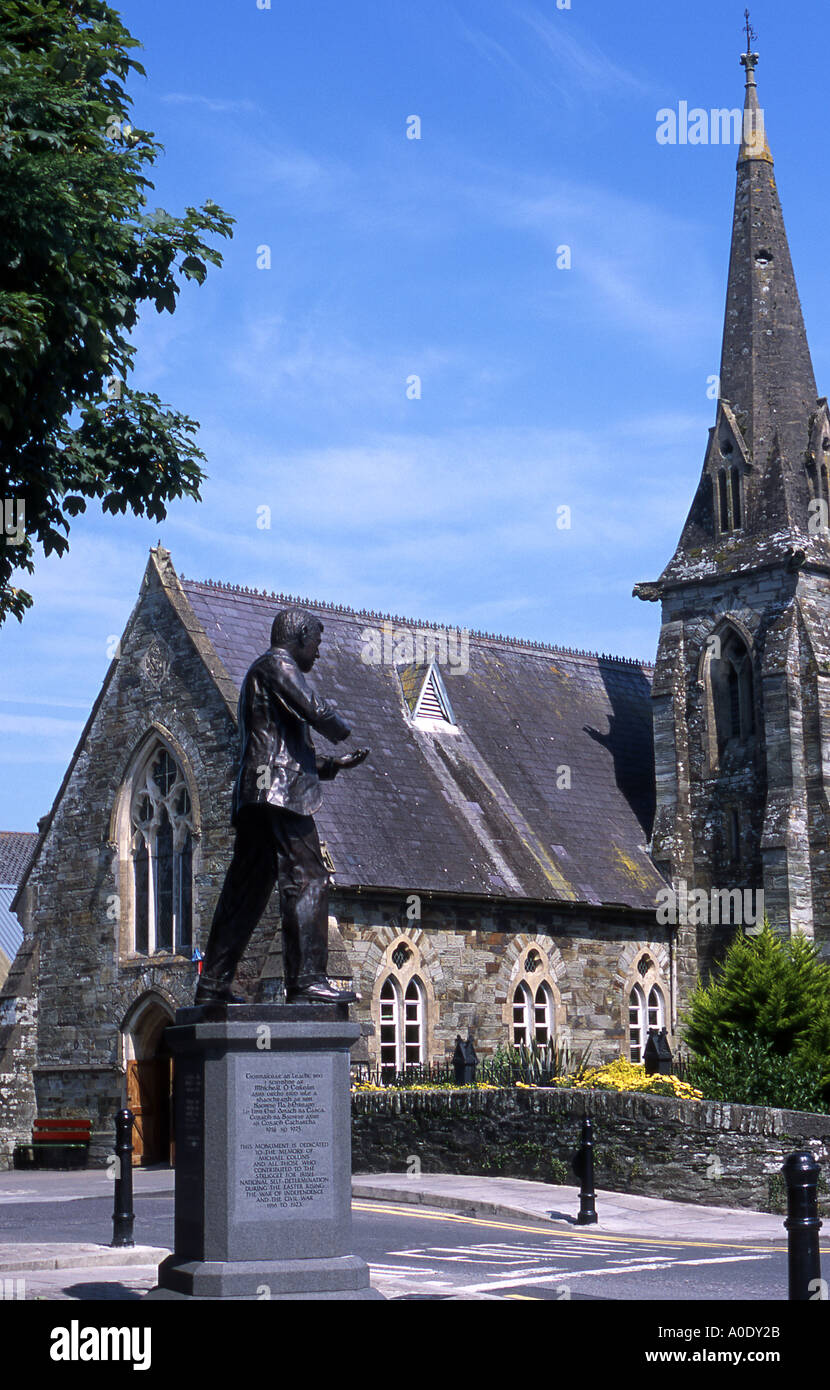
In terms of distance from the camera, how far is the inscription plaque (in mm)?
10508

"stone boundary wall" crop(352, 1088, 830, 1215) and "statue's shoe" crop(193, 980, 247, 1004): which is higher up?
"statue's shoe" crop(193, 980, 247, 1004)

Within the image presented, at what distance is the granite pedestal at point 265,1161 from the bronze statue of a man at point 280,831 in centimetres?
48

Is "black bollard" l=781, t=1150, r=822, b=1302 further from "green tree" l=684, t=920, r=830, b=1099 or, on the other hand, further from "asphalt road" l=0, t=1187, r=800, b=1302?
"green tree" l=684, t=920, r=830, b=1099

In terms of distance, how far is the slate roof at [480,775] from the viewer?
1172 inches

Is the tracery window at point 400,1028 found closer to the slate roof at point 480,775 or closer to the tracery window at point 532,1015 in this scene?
the slate roof at point 480,775

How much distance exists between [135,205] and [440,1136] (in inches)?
512

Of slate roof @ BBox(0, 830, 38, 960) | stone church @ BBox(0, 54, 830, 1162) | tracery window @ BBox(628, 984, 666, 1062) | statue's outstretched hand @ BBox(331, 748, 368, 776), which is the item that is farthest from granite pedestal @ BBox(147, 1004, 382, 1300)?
slate roof @ BBox(0, 830, 38, 960)

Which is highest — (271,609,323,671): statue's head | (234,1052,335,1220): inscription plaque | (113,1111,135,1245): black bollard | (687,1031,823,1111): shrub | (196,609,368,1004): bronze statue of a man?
(271,609,323,671): statue's head

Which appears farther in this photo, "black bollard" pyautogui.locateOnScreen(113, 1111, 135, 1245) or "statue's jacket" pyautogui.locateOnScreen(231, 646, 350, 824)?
"black bollard" pyautogui.locateOnScreen(113, 1111, 135, 1245)

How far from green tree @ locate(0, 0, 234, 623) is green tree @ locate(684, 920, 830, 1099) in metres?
11.8

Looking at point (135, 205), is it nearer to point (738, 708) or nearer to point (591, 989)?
point (591, 989)

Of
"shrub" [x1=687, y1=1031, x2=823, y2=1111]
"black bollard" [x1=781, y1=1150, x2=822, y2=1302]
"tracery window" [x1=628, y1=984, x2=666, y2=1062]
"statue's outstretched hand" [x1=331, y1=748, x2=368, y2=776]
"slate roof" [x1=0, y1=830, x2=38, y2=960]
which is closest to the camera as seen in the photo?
"black bollard" [x1=781, y1=1150, x2=822, y2=1302]
